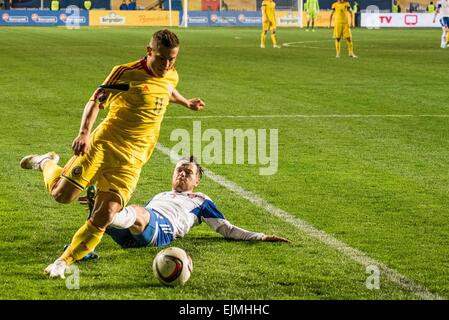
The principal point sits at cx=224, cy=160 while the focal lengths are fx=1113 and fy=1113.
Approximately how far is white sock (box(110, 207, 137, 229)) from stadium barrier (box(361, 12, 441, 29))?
5571 centimetres

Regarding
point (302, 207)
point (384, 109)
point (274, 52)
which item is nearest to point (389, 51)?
point (274, 52)

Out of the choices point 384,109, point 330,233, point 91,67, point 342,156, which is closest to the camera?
point 330,233

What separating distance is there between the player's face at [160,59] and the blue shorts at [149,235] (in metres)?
0.99

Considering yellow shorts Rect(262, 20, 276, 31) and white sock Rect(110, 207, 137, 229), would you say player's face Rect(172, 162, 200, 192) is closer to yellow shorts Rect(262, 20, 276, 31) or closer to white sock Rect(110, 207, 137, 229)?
white sock Rect(110, 207, 137, 229)

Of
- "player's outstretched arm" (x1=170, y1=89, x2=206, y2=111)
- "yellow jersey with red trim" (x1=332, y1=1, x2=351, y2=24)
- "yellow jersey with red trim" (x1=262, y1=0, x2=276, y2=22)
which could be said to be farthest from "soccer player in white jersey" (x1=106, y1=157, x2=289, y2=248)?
"yellow jersey with red trim" (x1=262, y1=0, x2=276, y2=22)

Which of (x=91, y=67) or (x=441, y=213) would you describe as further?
(x=91, y=67)

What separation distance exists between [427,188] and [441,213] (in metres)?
1.19

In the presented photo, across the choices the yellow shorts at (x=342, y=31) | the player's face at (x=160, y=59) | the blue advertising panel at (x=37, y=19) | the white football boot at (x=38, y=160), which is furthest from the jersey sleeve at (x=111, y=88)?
the blue advertising panel at (x=37, y=19)

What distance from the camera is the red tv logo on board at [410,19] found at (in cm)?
6306

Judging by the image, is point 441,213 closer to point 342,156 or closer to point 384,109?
point 342,156

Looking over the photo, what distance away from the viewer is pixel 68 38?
41562 mm

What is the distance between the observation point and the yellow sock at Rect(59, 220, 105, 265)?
678cm

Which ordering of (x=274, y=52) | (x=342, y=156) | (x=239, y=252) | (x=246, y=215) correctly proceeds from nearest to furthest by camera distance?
(x=239, y=252) < (x=246, y=215) < (x=342, y=156) < (x=274, y=52)

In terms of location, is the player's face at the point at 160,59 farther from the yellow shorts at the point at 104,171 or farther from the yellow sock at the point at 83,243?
the yellow sock at the point at 83,243
